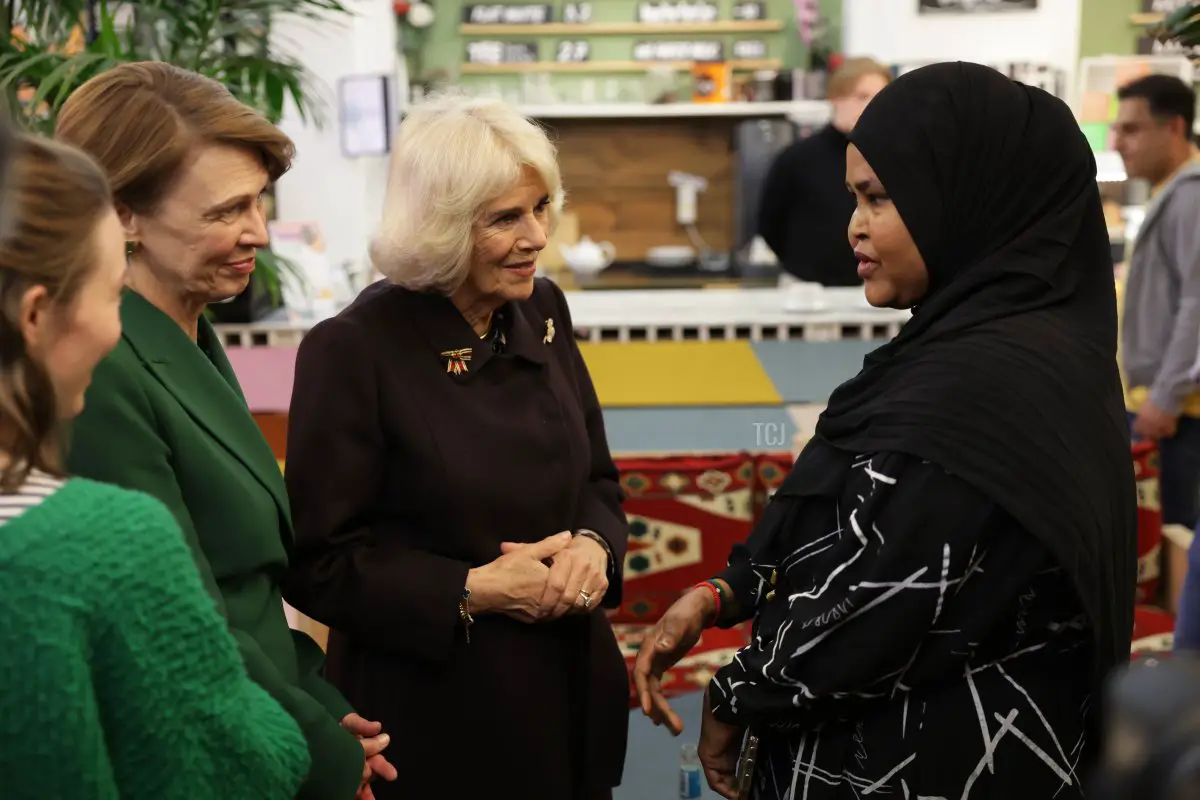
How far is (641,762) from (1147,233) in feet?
7.08

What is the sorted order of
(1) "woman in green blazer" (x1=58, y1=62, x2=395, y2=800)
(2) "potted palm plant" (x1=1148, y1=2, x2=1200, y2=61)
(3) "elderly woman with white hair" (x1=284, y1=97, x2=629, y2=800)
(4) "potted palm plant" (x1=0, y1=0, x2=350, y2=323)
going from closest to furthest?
(1) "woman in green blazer" (x1=58, y1=62, x2=395, y2=800) < (3) "elderly woman with white hair" (x1=284, y1=97, x2=629, y2=800) < (2) "potted palm plant" (x1=1148, y1=2, x2=1200, y2=61) < (4) "potted palm plant" (x1=0, y1=0, x2=350, y2=323)

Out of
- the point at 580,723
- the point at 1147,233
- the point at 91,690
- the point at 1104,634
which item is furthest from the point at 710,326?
the point at 91,690

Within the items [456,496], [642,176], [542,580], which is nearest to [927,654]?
[542,580]

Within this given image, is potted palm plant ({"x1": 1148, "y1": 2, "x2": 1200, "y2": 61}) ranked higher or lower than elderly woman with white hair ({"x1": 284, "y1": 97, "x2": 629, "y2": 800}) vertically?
higher

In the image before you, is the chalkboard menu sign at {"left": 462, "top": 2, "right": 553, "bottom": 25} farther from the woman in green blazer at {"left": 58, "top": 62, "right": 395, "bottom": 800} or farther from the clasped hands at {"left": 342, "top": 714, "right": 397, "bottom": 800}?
the clasped hands at {"left": 342, "top": 714, "right": 397, "bottom": 800}

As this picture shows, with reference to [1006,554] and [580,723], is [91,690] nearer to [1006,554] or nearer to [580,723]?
[1006,554]

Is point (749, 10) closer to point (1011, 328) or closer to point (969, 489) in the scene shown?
point (1011, 328)

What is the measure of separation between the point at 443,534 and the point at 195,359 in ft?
1.54

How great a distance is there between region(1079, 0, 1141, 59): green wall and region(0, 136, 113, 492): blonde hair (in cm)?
862

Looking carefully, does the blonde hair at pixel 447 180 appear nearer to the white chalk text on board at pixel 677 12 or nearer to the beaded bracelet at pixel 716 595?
the beaded bracelet at pixel 716 595

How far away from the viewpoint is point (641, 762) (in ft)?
8.33

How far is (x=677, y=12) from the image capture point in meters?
8.55

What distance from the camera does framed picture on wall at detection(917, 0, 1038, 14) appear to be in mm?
6875

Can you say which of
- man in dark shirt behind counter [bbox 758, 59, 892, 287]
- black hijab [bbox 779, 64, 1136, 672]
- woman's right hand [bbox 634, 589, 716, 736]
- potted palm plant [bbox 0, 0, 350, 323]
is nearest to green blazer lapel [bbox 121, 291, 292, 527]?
woman's right hand [bbox 634, 589, 716, 736]
